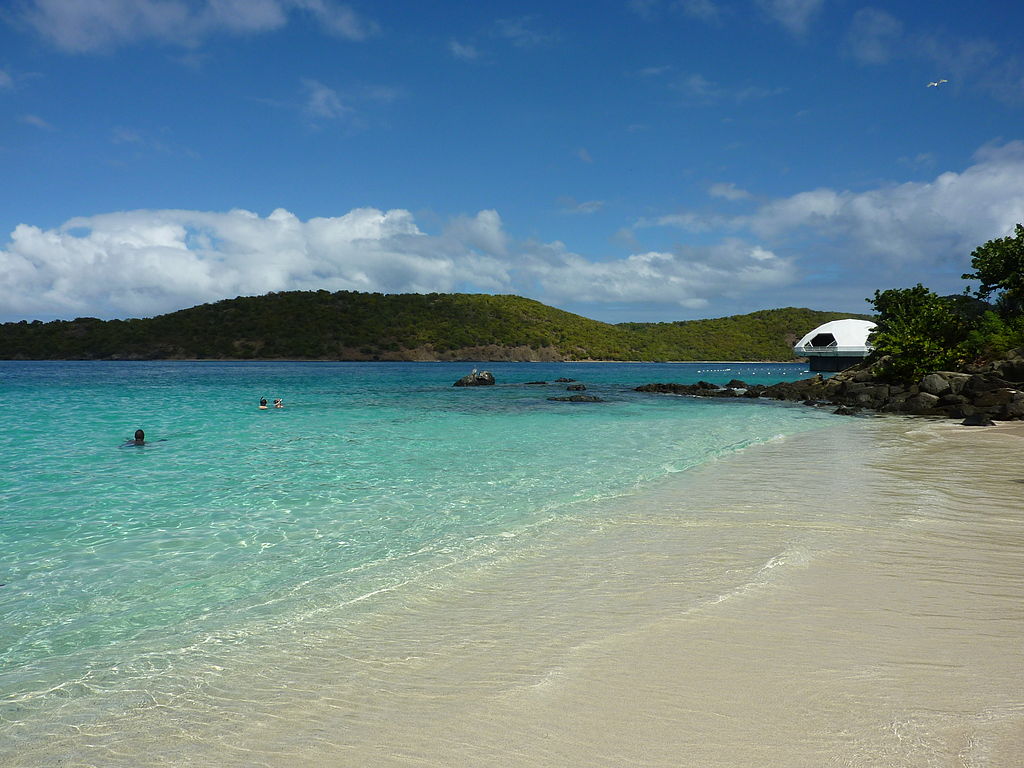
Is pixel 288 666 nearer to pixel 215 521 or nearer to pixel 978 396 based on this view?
pixel 215 521

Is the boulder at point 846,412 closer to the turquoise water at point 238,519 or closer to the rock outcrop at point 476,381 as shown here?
the turquoise water at point 238,519

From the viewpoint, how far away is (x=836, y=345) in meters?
92.0

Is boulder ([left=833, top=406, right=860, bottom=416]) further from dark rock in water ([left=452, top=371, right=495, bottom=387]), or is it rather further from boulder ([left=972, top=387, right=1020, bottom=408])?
dark rock in water ([left=452, top=371, right=495, bottom=387])

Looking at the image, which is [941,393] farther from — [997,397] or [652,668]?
[652,668]

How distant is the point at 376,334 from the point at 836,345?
89.5 m

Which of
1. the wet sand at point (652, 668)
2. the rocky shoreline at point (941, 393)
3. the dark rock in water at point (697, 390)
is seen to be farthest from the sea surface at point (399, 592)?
the dark rock in water at point (697, 390)

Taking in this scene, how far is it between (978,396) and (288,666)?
1268 inches

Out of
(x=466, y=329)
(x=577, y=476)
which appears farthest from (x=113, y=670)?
(x=466, y=329)

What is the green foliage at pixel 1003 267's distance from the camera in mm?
35781

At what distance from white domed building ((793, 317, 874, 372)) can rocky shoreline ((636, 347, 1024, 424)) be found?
178 feet

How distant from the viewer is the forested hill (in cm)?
13362

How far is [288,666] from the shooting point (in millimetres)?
4715

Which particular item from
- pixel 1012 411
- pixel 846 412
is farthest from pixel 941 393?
pixel 1012 411

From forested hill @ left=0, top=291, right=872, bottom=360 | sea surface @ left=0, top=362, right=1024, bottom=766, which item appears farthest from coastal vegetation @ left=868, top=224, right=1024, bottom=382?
forested hill @ left=0, top=291, right=872, bottom=360
